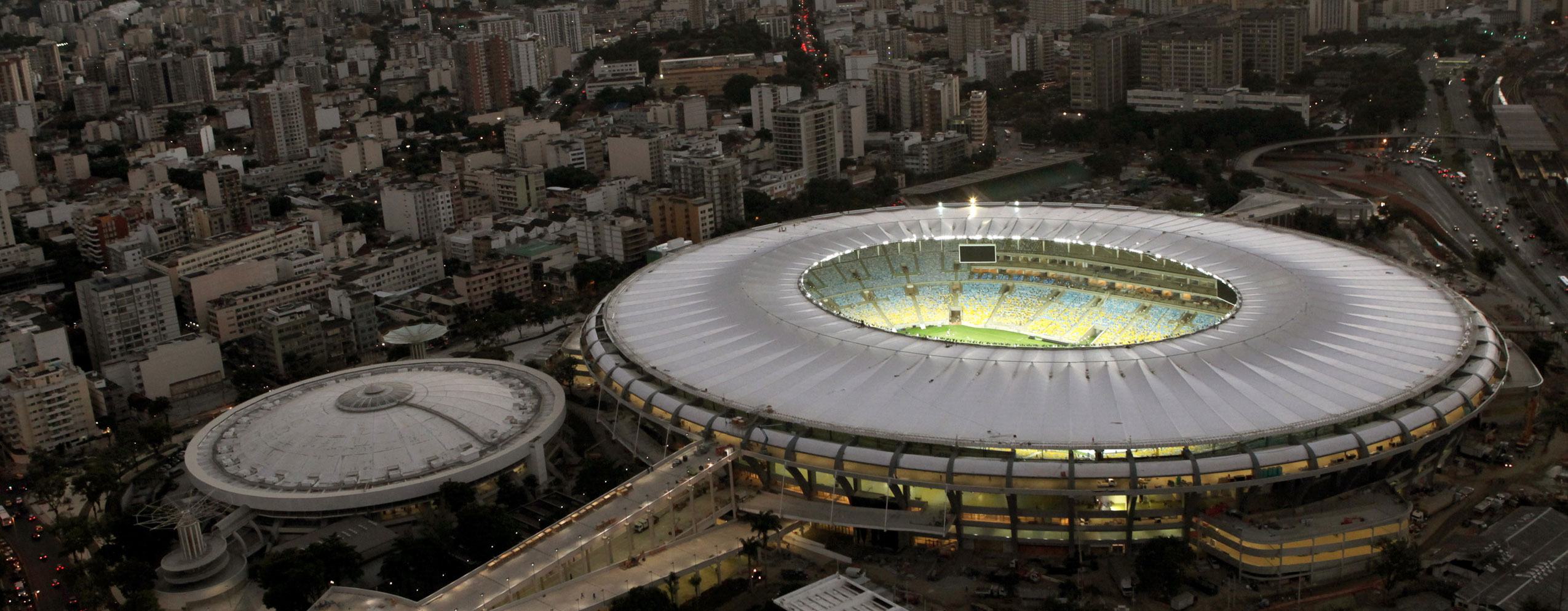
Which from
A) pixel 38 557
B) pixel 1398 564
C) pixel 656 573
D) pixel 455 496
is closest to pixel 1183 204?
pixel 1398 564

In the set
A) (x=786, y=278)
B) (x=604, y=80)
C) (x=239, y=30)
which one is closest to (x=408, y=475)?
(x=786, y=278)

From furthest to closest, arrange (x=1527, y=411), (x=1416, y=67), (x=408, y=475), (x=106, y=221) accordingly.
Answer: (x=1416, y=67), (x=106, y=221), (x=1527, y=411), (x=408, y=475)

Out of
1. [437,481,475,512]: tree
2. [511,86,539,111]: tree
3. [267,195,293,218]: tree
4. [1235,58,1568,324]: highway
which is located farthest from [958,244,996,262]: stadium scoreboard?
[511,86,539,111]: tree

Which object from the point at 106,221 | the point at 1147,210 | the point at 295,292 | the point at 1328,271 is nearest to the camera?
the point at 1328,271

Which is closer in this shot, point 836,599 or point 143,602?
point 836,599

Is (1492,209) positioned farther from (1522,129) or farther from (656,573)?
(656,573)

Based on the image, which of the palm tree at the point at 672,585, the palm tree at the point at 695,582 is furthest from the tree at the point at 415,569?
the palm tree at the point at 695,582

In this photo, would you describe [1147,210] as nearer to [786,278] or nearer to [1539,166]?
[786,278]
